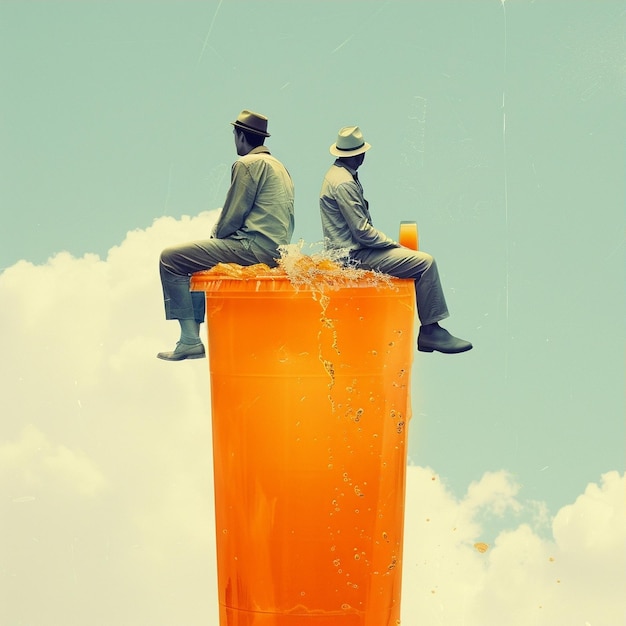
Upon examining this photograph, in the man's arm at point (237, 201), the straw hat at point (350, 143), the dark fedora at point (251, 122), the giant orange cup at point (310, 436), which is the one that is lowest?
the giant orange cup at point (310, 436)

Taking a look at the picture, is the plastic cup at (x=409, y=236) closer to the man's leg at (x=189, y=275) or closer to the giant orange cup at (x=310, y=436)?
the giant orange cup at (x=310, y=436)

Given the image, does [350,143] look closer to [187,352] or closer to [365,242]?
[365,242]

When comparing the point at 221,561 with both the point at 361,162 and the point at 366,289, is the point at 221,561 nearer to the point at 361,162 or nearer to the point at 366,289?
the point at 366,289

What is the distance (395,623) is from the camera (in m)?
6.89

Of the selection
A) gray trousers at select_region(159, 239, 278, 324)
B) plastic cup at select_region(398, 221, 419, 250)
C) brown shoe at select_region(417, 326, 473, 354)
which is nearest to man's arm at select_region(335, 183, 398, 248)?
plastic cup at select_region(398, 221, 419, 250)

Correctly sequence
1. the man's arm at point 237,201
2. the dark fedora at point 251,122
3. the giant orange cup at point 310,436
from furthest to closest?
the dark fedora at point 251,122
the man's arm at point 237,201
the giant orange cup at point 310,436

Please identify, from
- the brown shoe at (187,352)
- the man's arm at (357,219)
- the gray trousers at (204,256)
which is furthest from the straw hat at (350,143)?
the brown shoe at (187,352)

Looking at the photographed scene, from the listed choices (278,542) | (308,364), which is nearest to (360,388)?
(308,364)

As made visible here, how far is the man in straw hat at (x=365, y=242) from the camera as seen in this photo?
679 cm

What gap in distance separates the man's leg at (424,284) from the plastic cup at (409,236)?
14cm

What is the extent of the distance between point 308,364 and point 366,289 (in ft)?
1.57

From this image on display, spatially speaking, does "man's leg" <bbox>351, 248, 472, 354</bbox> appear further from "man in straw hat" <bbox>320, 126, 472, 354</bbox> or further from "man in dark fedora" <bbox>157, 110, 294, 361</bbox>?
"man in dark fedora" <bbox>157, 110, 294, 361</bbox>

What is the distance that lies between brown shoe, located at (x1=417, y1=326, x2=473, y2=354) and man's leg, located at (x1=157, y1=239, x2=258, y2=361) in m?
1.01

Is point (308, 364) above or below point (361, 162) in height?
below
